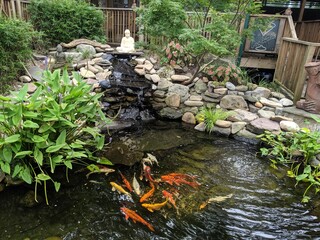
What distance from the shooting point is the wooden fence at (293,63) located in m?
5.01

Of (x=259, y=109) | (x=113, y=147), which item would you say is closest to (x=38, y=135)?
(x=113, y=147)

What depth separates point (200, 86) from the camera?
5906 mm

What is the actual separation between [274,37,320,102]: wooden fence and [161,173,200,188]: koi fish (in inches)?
126

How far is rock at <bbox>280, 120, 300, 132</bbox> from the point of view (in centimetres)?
451

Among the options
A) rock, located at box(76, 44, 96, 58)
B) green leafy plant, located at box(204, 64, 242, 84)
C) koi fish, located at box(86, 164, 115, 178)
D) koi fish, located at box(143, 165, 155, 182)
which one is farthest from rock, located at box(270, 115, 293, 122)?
rock, located at box(76, 44, 96, 58)

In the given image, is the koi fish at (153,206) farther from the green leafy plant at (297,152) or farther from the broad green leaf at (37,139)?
the green leafy plant at (297,152)

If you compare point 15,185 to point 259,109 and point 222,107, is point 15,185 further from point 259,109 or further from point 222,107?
point 259,109

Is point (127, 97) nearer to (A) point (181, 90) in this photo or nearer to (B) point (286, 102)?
(A) point (181, 90)

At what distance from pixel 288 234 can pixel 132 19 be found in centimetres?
768

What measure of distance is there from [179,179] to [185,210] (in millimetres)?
559

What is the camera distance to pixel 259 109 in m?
5.36

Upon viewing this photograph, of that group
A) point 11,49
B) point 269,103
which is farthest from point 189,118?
point 11,49

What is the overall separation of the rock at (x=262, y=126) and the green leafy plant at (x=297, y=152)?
0.18 metres

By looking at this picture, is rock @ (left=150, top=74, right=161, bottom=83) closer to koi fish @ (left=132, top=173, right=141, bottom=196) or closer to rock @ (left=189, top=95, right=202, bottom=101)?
rock @ (left=189, top=95, right=202, bottom=101)
